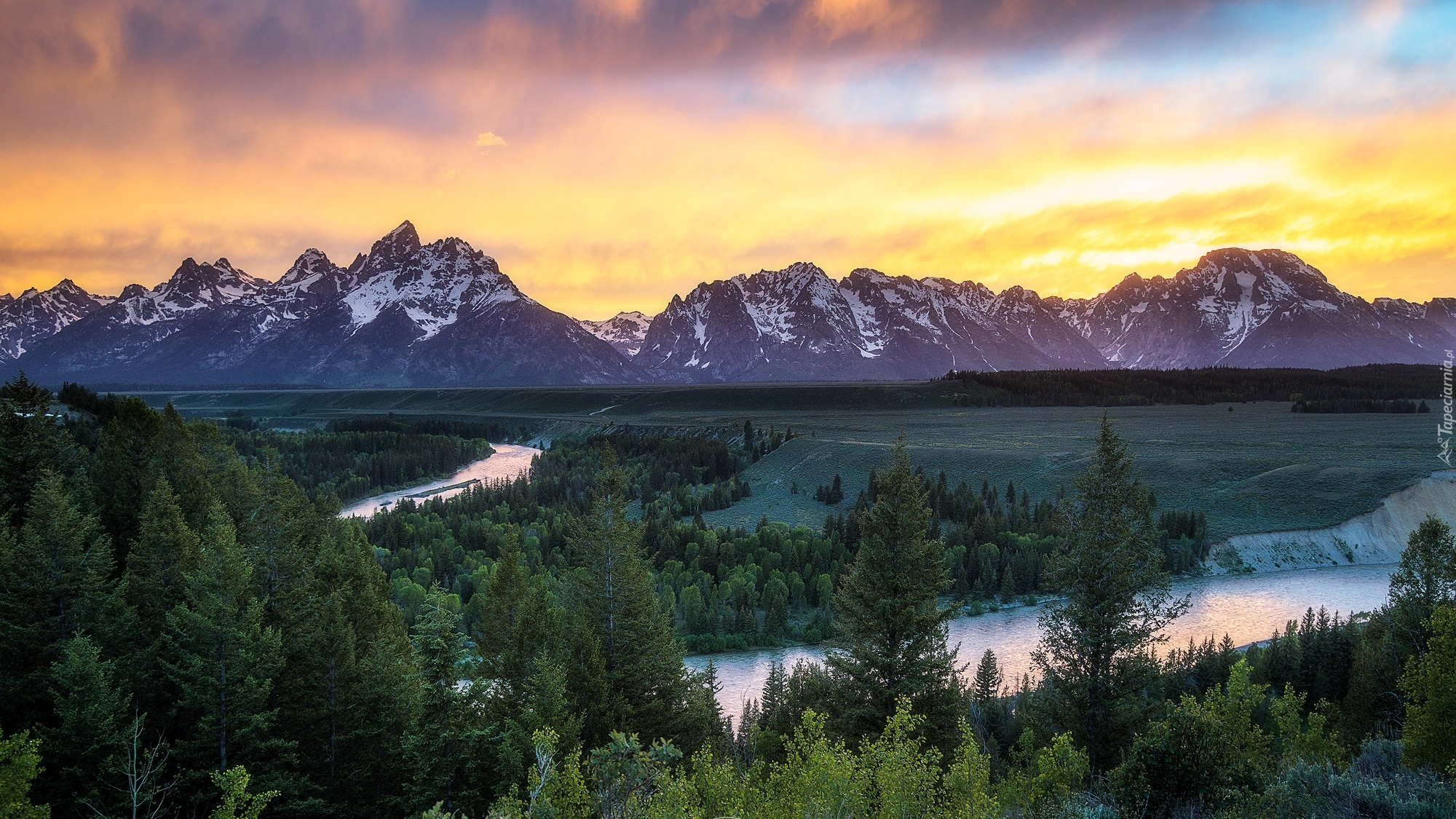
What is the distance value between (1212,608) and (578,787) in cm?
5191

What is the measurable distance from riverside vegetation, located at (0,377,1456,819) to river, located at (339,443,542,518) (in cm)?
5301

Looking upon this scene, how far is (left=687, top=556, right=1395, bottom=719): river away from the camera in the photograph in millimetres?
43094

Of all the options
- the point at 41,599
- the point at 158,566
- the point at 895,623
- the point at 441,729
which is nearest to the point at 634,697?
the point at 441,729

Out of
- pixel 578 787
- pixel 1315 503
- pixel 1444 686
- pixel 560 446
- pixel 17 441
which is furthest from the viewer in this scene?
pixel 560 446

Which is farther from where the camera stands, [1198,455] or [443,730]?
[1198,455]

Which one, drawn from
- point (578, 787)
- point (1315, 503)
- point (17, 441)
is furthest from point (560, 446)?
point (578, 787)

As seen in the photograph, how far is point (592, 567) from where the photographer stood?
26.7 meters

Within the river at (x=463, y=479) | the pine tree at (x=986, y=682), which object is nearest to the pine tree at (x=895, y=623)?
the pine tree at (x=986, y=682)

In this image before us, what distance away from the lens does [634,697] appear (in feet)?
84.0

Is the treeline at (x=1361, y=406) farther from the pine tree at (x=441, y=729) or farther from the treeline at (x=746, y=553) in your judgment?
the pine tree at (x=441, y=729)

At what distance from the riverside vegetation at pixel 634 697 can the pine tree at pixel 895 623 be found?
0.28 feet

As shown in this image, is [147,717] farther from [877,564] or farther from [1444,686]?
[1444,686]

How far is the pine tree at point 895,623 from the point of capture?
859 inches

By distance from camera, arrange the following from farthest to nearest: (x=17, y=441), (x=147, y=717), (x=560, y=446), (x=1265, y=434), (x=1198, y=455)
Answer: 1. (x=560, y=446)
2. (x=1265, y=434)
3. (x=1198, y=455)
4. (x=17, y=441)
5. (x=147, y=717)
